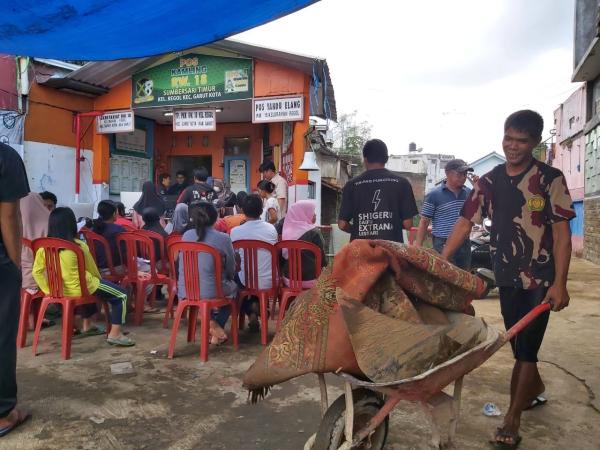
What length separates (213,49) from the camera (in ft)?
31.0

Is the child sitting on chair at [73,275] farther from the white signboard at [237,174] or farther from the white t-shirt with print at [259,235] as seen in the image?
the white signboard at [237,174]

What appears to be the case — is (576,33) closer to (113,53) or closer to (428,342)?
(113,53)

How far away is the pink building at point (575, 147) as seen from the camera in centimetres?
1280

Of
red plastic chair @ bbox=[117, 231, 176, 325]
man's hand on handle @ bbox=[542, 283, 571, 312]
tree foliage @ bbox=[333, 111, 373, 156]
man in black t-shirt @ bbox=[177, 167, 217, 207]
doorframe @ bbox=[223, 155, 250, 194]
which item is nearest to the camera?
man's hand on handle @ bbox=[542, 283, 571, 312]

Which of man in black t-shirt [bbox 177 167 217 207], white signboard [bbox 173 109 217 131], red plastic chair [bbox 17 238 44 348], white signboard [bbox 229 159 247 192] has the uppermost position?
white signboard [bbox 173 109 217 131]

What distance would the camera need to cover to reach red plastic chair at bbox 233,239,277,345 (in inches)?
171

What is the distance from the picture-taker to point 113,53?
4371 millimetres

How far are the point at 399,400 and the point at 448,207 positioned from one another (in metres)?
3.25

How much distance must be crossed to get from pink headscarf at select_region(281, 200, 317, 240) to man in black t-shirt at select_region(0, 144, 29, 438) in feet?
8.29

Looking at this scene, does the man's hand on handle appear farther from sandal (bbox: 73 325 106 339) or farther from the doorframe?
the doorframe

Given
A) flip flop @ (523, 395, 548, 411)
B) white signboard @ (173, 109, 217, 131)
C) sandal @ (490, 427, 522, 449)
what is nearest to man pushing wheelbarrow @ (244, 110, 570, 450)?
sandal @ (490, 427, 522, 449)

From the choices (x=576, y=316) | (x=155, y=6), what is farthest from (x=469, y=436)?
(x=576, y=316)

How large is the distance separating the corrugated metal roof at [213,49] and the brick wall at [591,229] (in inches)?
Result: 259

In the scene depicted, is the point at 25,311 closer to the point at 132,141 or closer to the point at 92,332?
the point at 92,332
